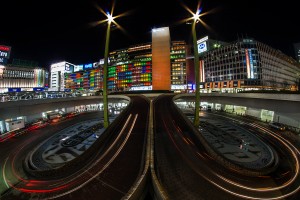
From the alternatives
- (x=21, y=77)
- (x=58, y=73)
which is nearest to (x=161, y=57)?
(x=21, y=77)

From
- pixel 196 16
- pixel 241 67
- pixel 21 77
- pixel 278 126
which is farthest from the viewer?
pixel 21 77

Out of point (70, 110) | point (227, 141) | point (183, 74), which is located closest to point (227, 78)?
point (183, 74)

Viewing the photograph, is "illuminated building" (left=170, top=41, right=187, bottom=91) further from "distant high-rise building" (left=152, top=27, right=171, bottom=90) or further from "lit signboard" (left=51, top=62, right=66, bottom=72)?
"lit signboard" (left=51, top=62, right=66, bottom=72)

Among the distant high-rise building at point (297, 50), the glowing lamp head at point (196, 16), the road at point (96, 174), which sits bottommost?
the road at point (96, 174)

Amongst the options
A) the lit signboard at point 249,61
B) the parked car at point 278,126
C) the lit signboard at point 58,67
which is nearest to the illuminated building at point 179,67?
the lit signboard at point 249,61

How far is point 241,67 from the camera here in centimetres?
9775

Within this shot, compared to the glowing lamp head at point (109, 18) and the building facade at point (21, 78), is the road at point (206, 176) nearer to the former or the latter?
the glowing lamp head at point (109, 18)

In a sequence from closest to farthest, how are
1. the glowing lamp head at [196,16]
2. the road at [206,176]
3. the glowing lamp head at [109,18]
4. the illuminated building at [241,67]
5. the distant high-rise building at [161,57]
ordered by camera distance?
the road at [206,176], the glowing lamp head at [196,16], the glowing lamp head at [109,18], the illuminated building at [241,67], the distant high-rise building at [161,57]

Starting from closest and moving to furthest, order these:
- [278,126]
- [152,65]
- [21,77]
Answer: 1. [278,126]
2. [152,65]
3. [21,77]

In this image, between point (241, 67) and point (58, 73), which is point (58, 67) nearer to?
point (58, 73)

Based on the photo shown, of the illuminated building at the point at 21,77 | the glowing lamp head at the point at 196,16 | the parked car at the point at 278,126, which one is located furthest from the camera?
the illuminated building at the point at 21,77

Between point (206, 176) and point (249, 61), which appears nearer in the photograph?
point (206, 176)

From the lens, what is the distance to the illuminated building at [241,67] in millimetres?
96438

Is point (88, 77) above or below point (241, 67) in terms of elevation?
above
